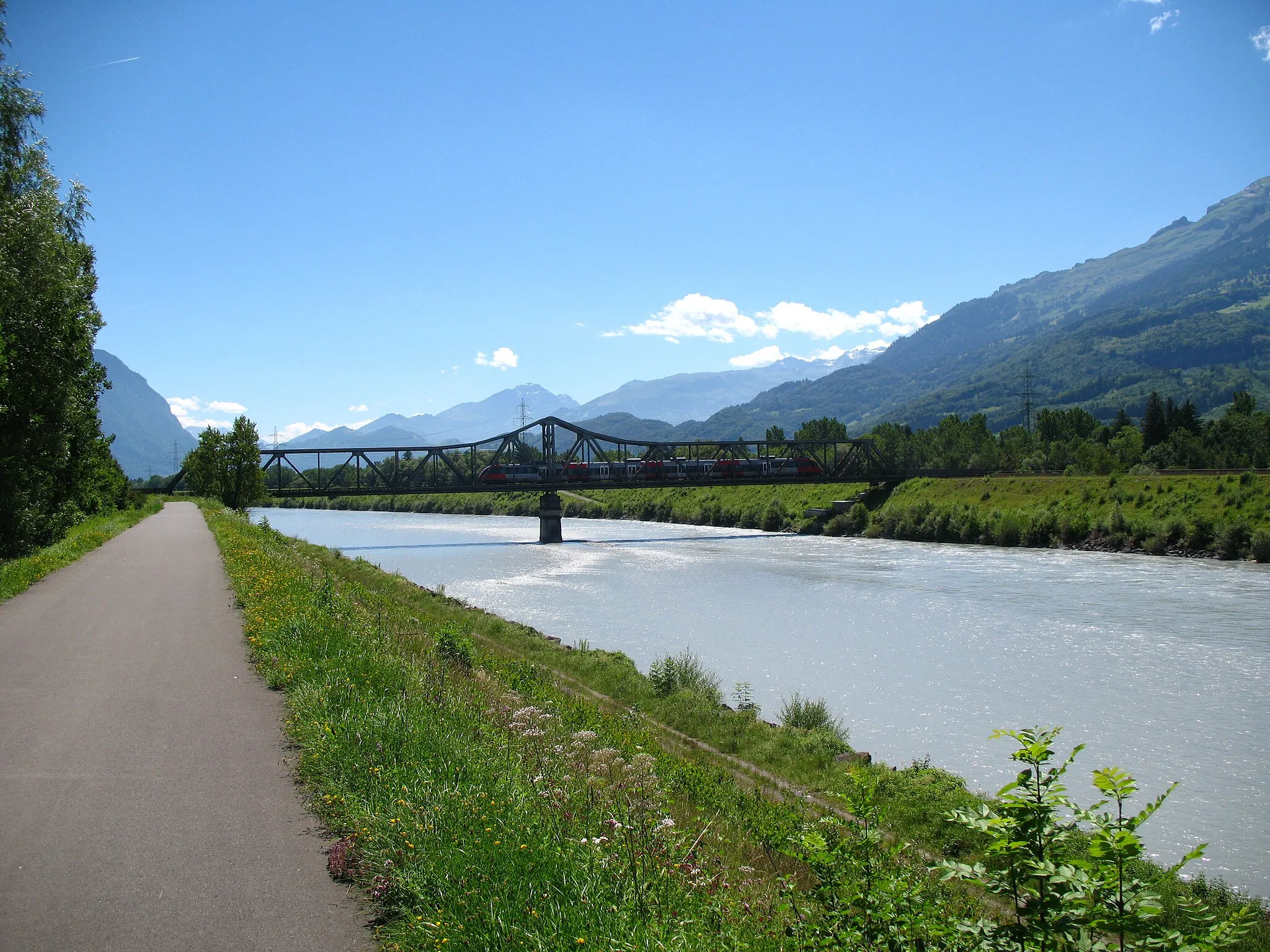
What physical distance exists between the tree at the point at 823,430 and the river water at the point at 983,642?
98935 mm

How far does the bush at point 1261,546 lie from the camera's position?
4319 centimetres

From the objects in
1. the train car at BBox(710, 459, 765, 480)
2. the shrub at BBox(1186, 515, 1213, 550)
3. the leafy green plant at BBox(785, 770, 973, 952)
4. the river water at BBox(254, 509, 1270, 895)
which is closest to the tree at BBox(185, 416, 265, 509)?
the river water at BBox(254, 509, 1270, 895)

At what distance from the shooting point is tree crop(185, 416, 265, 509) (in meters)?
67.7

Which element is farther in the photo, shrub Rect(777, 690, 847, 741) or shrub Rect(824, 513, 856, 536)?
shrub Rect(824, 513, 856, 536)

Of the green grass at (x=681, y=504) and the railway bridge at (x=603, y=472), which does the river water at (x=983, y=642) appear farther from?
the green grass at (x=681, y=504)

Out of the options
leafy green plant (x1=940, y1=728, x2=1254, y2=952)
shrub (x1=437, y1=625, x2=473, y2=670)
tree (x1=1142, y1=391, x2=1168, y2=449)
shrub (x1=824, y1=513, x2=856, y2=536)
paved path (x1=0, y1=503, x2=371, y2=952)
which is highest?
tree (x1=1142, y1=391, x2=1168, y2=449)

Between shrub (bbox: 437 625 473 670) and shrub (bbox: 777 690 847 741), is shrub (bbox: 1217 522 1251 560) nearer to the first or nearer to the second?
shrub (bbox: 777 690 847 741)

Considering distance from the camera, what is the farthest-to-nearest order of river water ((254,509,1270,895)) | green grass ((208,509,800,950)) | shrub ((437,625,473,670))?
river water ((254,509,1270,895)) → shrub ((437,625,473,670)) → green grass ((208,509,800,950))

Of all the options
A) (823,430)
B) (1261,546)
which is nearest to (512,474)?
(1261,546)

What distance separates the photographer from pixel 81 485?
3988 cm

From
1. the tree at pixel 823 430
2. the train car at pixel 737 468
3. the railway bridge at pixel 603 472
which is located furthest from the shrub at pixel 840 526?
the tree at pixel 823 430

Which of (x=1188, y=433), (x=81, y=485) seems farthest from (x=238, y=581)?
(x=1188, y=433)

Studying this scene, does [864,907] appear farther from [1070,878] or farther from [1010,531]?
[1010,531]

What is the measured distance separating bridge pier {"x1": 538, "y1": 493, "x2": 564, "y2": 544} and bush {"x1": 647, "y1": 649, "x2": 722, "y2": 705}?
180 feet
